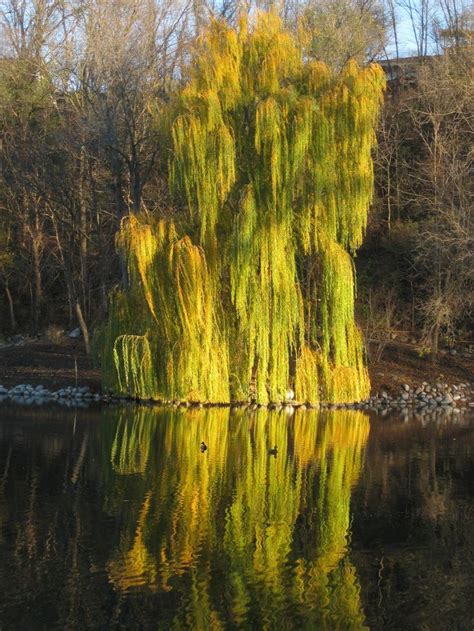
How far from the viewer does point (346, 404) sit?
19.9m

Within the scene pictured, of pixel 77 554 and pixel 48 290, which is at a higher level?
pixel 48 290

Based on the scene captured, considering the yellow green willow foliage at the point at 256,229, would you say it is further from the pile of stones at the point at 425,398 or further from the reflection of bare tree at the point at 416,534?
the reflection of bare tree at the point at 416,534

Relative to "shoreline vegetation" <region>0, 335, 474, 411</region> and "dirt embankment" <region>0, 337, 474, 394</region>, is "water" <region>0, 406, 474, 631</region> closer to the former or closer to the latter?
"shoreline vegetation" <region>0, 335, 474, 411</region>

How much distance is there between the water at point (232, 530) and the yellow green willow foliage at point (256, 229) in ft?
10.6

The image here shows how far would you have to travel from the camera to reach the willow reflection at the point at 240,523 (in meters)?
6.89

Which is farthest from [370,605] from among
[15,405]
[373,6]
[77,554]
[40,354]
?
[373,6]

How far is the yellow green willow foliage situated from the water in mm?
3219

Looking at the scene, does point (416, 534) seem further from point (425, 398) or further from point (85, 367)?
point (85, 367)

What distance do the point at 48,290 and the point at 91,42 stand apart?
10995 mm

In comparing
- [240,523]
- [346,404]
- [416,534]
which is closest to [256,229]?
[346,404]

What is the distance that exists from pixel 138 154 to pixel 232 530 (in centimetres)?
1617

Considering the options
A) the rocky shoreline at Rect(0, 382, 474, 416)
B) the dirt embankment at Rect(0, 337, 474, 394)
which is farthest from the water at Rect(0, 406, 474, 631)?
the dirt embankment at Rect(0, 337, 474, 394)

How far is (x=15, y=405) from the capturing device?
61.9 ft

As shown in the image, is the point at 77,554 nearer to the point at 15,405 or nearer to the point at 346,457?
the point at 346,457
